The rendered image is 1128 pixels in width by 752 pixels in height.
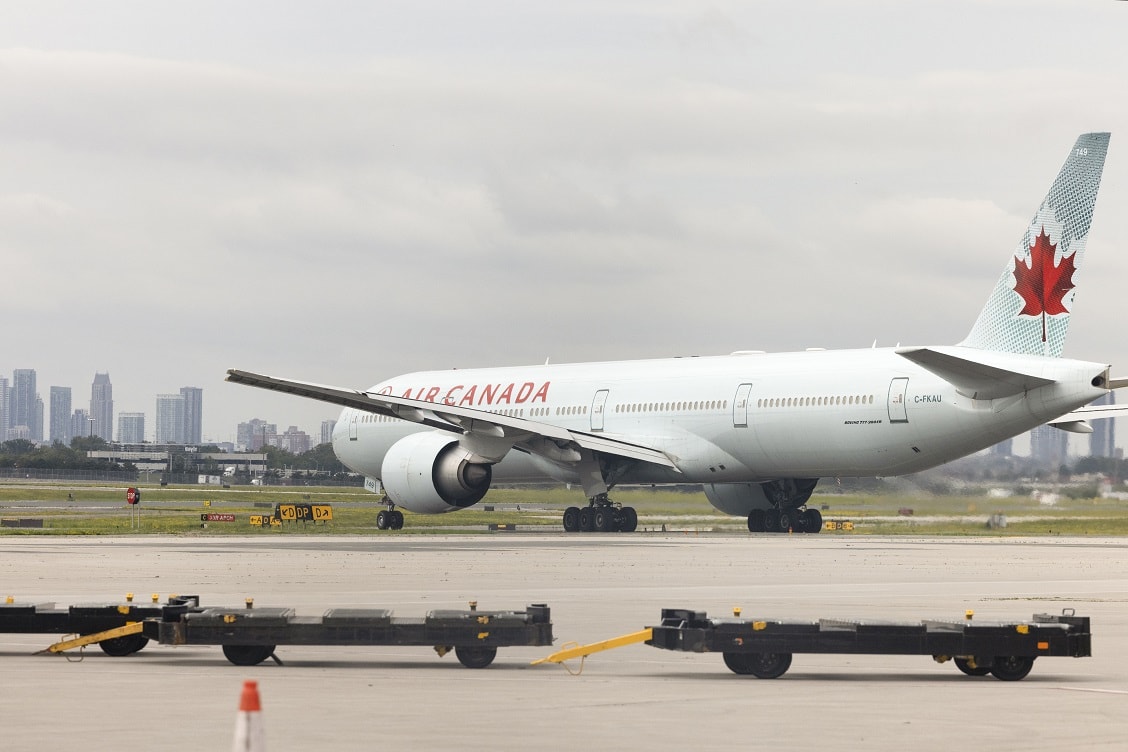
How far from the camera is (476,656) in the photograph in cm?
1391

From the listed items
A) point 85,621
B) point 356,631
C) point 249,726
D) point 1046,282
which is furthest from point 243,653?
point 1046,282

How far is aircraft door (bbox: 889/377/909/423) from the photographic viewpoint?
42.0 metres

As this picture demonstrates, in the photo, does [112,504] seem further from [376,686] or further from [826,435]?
[376,686]

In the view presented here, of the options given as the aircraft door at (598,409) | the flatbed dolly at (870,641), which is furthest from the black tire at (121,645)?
the aircraft door at (598,409)

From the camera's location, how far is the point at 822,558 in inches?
1248

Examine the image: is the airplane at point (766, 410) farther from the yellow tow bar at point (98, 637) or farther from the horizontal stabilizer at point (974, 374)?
the yellow tow bar at point (98, 637)

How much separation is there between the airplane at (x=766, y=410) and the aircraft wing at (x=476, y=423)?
67 mm

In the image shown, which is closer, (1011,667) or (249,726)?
(249,726)

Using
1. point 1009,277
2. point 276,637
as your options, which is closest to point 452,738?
point 276,637

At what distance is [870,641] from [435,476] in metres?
33.1

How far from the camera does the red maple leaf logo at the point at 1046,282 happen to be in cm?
4109

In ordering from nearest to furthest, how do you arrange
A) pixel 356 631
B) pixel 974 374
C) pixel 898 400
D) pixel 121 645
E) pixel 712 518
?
pixel 356 631
pixel 121 645
pixel 974 374
pixel 898 400
pixel 712 518

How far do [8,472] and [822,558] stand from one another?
143 metres

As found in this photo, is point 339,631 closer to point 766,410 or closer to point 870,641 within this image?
point 870,641
